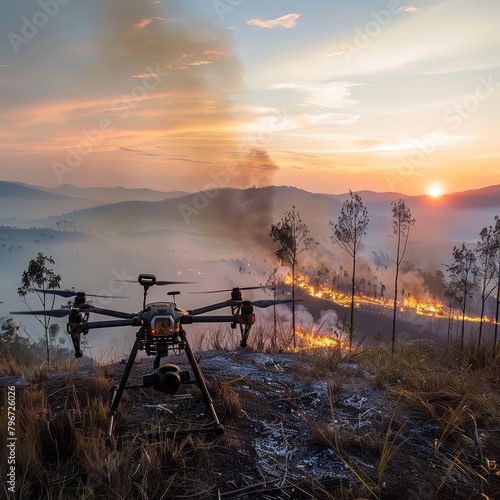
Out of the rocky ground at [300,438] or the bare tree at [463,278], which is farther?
the bare tree at [463,278]

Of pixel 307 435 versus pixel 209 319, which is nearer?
pixel 209 319

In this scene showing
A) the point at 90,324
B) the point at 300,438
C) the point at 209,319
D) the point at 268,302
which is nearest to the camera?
the point at 90,324

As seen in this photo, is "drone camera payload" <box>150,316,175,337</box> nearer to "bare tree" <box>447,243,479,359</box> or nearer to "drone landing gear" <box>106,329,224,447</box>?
"drone landing gear" <box>106,329,224,447</box>

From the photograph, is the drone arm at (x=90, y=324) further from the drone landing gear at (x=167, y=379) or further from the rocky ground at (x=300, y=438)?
the rocky ground at (x=300, y=438)

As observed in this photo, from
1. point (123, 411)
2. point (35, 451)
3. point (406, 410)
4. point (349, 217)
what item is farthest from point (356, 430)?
point (349, 217)

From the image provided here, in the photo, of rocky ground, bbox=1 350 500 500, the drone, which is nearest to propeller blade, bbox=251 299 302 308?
the drone

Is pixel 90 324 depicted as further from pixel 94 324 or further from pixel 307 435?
pixel 307 435

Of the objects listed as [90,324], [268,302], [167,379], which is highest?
[268,302]

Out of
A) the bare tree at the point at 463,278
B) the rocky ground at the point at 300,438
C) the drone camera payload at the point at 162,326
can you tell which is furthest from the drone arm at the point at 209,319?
the bare tree at the point at 463,278

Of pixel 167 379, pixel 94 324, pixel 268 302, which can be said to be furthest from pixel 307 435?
pixel 94 324

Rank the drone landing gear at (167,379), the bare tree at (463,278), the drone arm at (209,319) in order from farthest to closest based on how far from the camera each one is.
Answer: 1. the bare tree at (463,278)
2. the drone arm at (209,319)
3. the drone landing gear at (167,379)

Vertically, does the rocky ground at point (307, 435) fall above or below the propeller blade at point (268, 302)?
below

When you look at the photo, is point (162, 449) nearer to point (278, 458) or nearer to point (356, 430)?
point (278, 458)

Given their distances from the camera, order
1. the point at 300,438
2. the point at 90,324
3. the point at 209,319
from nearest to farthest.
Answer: the point at 90,324 → the point at 209,319 → the point at 300,438
